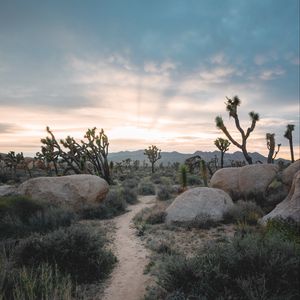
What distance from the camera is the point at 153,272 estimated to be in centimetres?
668

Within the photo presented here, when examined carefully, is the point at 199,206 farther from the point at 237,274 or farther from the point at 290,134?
the point at 290,134

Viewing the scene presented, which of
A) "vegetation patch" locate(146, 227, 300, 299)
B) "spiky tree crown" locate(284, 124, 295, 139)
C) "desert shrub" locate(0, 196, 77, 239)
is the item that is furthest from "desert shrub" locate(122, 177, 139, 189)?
"vegetation patch" locate(146, 227, 300, 299)

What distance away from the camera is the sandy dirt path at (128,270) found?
5827 millimetres

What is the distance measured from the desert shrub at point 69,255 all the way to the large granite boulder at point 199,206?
485cm

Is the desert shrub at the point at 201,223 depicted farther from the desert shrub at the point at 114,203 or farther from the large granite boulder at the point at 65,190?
the large granite boulder at the point at 65,190

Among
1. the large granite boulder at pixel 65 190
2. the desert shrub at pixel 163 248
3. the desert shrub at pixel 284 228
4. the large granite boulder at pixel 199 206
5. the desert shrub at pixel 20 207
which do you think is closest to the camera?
the desert shrub at pixel 284 228

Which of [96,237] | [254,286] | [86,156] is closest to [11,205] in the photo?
[96,237]

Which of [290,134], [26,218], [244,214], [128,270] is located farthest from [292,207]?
[290,134]

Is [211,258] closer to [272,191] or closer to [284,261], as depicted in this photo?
[284,261]

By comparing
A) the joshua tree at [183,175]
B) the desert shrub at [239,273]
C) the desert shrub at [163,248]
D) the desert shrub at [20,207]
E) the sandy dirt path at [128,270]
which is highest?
the joshua tree at [183,175]

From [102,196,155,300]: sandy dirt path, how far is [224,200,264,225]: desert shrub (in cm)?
358

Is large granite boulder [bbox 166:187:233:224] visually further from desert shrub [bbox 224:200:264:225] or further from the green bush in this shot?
the green bush

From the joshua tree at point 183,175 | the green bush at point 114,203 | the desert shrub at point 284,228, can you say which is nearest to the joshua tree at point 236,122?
the joshua tree at point 183,175

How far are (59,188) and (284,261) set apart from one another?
11569mm
